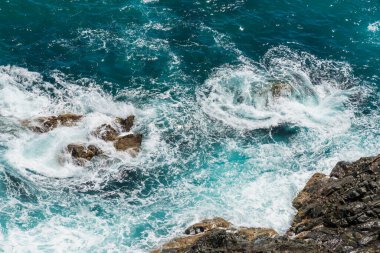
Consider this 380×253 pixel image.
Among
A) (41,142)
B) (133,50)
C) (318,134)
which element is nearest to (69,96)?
(41,142)

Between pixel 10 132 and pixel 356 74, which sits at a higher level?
pixel 356 74

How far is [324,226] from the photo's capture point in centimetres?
2506

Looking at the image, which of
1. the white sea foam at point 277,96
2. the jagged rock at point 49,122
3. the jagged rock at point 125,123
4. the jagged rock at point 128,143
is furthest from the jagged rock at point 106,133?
the white sea foam at point 277,96

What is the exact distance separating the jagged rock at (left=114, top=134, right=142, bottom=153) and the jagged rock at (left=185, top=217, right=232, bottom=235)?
8.84 meters

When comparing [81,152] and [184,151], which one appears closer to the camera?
[81,152]

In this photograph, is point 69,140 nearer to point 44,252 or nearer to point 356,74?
point 44,252

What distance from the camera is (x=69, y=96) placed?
38938 mm

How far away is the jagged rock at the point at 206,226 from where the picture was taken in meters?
28.5

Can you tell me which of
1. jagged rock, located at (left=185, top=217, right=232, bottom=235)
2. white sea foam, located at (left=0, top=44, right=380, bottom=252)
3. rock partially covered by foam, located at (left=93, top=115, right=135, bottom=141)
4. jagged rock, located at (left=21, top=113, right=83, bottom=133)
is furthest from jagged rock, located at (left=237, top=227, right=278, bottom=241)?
jagged rock, located at (left=21, top=113, right=83, bottom=133)

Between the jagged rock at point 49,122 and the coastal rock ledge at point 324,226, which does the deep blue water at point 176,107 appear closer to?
the jagged rock at point 49,122

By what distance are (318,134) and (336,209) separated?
44.4 feet

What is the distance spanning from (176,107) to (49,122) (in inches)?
429

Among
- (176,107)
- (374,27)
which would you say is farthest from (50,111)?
(374,27)

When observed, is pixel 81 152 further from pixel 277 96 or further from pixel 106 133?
pixel 277 96
